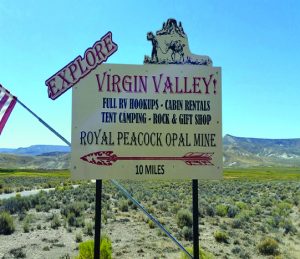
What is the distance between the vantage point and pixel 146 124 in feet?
23.2

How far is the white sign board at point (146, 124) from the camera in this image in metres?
6.95

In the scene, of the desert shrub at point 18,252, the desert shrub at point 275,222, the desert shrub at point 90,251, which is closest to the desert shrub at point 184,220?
the desert shrub at point 275,222

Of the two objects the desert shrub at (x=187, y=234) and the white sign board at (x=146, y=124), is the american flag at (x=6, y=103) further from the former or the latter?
the desert shrub at (x=187, y=234)

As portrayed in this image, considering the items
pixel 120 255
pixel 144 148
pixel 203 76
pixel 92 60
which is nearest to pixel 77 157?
pixel 144 148

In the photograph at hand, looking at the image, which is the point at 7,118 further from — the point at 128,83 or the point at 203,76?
the point at 203,76

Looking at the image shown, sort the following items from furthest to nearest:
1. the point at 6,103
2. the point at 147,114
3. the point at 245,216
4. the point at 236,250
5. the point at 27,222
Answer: the point at 245,216, the point at 27,222, the point at 236,250, the point at 147,114, the point at 6,103

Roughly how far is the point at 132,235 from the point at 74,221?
11.2ft

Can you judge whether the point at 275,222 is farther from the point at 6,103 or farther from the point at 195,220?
the point at 6,103

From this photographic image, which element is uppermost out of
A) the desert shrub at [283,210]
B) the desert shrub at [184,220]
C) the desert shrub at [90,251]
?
the desert shrub at [90,251]

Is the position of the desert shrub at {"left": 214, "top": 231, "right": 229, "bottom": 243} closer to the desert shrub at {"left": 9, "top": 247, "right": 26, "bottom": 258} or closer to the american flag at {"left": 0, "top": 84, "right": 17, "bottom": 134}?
the desert shrub at {"left": 9, "top": 247, "right": 26, "bottom": 258}

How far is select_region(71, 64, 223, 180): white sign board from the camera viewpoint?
22.8ft

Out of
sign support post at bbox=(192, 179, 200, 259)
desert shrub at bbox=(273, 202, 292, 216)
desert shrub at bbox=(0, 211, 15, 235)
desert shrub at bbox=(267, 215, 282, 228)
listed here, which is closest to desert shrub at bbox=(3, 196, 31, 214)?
desert shrub at bbox=(0, 211, 15, 235)

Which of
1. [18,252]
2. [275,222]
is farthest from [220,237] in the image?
[18,252]

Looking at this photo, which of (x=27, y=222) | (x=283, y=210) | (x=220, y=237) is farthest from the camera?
(x=283, y=210)
